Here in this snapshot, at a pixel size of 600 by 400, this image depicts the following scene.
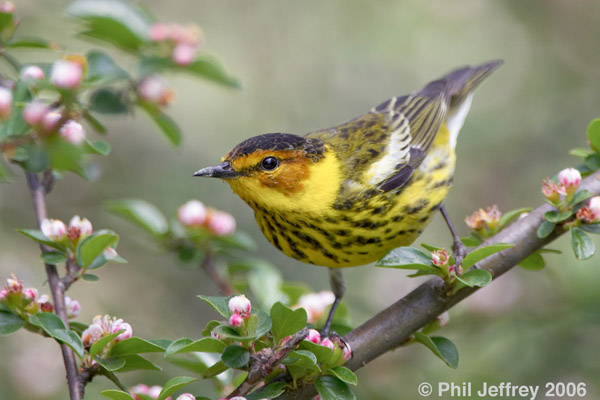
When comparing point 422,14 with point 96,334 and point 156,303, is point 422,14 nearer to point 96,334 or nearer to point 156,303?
point 156,303

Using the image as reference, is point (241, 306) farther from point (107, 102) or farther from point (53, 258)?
point (107, 102)

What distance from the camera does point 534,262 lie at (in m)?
2.68

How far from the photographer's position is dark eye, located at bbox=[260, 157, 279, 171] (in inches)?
120

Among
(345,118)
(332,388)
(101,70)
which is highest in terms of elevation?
(345,118)

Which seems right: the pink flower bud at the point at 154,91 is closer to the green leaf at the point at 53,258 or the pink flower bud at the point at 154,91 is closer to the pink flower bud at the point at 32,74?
the pink flower bud at the point at 32,74

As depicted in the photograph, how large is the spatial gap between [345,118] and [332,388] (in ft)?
15.3

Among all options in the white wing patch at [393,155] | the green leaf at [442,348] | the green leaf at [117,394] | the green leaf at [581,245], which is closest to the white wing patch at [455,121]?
the white wing patch at [393,155]

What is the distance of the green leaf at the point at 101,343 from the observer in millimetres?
1961

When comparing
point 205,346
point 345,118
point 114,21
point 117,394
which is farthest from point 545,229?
point 345,118

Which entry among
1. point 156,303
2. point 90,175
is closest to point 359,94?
point 156,303

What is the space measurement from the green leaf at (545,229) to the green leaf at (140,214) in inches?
65.7

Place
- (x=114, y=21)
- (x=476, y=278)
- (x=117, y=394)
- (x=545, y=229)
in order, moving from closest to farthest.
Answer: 1. (x=117, y=394)
2. (x=476, y=278)
3. (x=545, y=229)
4. (x=114, y=21)

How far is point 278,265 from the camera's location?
5.23 meters

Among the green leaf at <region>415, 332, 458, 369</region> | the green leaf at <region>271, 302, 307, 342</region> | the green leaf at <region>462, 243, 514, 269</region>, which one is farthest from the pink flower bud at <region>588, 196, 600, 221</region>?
the green leaf at <region>271, 302, 307, 342</region>
